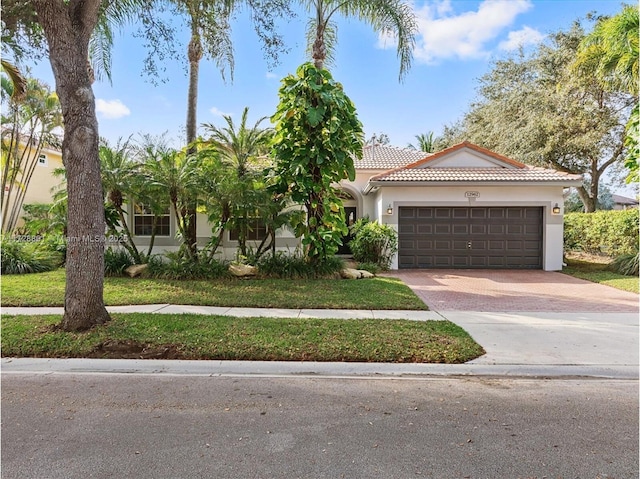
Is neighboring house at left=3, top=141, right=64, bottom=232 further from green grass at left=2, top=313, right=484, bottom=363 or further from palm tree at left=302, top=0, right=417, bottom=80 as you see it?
green grass at left=2, top=313, right=484, bottom=363

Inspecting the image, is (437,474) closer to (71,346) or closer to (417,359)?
(417,359)

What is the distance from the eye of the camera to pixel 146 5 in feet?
31.4

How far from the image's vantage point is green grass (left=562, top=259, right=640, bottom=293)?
36.3 feet

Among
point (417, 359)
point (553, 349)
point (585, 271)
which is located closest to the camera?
point (417, 359)

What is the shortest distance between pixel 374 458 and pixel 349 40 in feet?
46.6

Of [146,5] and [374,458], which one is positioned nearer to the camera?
[374,458]

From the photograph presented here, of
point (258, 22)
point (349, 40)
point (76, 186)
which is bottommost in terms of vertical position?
point (76, 186)

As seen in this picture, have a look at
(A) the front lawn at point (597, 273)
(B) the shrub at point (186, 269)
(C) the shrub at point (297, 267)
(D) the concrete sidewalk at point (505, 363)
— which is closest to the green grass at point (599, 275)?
(A) the front lawn at point (597, 273)

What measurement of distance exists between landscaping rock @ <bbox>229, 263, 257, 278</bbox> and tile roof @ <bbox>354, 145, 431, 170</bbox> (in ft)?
31.8

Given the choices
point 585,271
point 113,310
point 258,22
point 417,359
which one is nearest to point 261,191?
point 258,22

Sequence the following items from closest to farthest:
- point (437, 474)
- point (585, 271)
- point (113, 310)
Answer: point (437, 474) → point (113, 310) → point (585, 271)

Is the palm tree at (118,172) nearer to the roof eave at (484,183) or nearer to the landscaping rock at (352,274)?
the landscaping rock at (352,274)

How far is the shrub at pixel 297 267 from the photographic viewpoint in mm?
11633

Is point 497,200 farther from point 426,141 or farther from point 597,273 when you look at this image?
point 426,141
